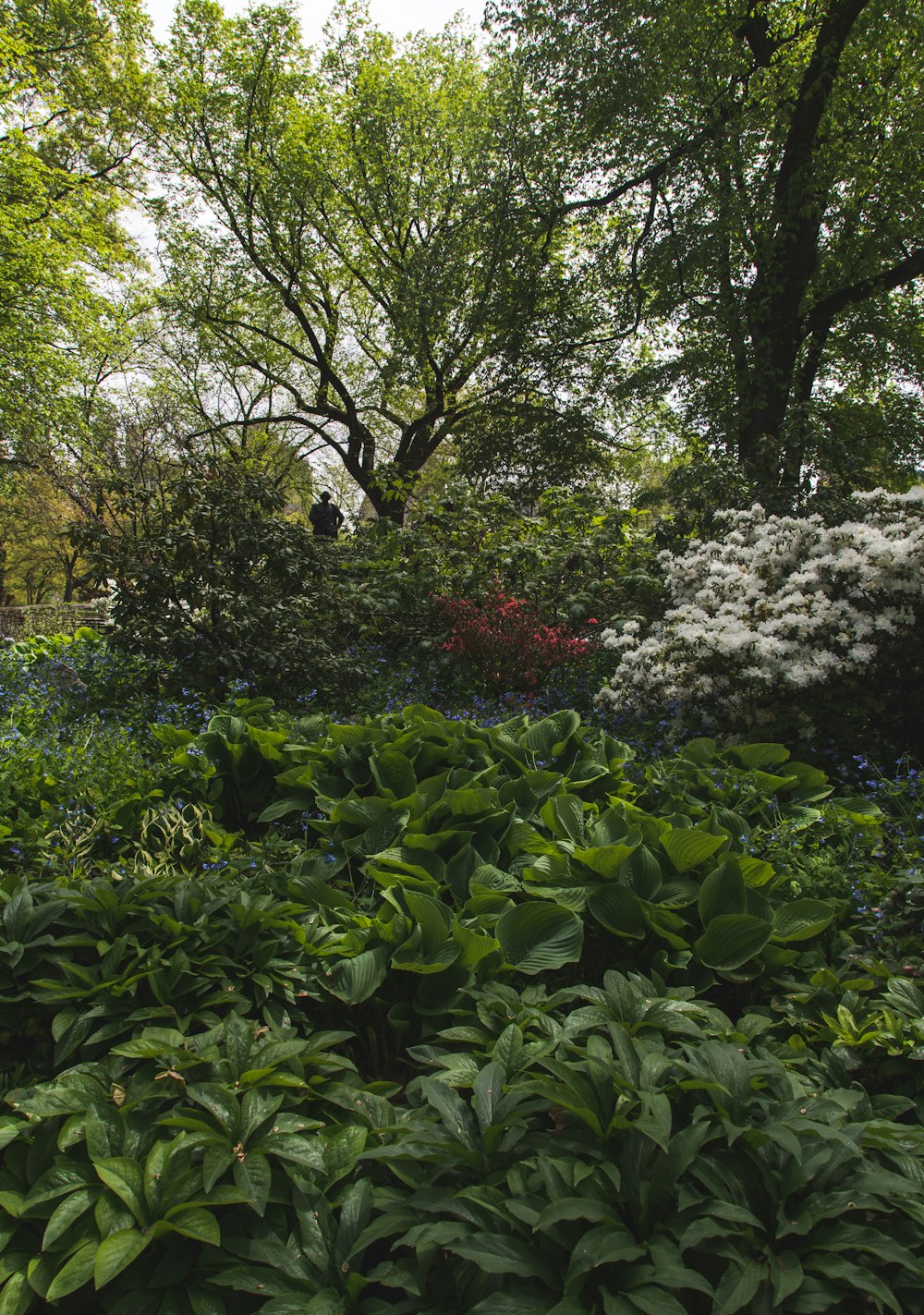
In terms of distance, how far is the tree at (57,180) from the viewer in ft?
52.2

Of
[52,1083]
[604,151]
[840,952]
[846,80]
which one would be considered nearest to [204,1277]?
[52,1083]

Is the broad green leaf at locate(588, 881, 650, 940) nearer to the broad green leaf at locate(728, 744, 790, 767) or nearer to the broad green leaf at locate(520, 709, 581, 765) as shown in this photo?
the broad green leaf at locate(520, 709, 581, 765)

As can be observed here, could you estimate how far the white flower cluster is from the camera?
14.7ft

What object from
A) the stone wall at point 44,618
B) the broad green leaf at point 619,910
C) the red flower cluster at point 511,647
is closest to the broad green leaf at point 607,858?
the broad green leaf at point 619,910

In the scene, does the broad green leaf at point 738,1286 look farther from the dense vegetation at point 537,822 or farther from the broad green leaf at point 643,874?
the broad green leaf at point 643,874

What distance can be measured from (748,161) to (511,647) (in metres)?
9.58

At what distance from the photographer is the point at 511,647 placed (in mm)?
6324

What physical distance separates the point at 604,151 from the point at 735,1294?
14.0 meters

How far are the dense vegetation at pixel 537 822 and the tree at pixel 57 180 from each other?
8.66 meters

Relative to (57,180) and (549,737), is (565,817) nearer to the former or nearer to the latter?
(549,737)

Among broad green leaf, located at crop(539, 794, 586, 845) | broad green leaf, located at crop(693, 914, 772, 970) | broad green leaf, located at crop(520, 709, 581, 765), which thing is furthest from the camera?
broad green leaf, located at crop(520, 709, 581, 765)

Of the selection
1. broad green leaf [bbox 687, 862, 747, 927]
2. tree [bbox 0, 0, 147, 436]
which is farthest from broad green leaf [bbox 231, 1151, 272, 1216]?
tree [bbox 0, 0, 147, 436]

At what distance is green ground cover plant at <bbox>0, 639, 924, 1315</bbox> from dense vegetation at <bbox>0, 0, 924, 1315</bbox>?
0.01 metres

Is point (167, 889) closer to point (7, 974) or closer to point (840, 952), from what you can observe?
point (7, 974)
